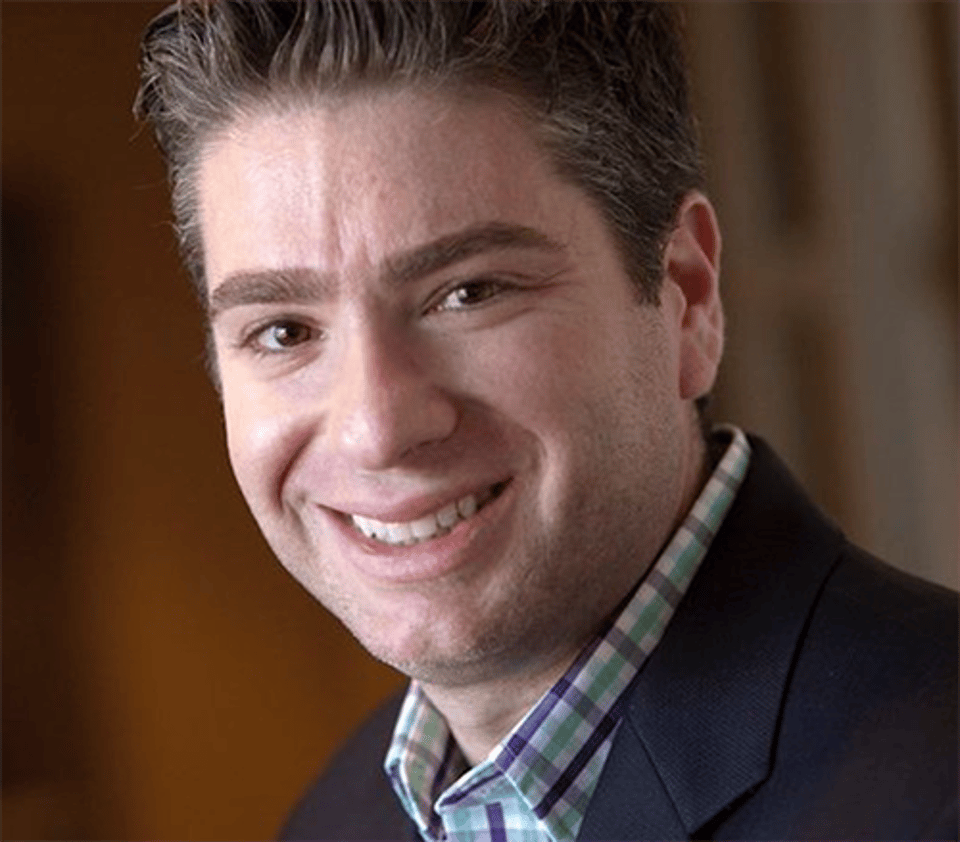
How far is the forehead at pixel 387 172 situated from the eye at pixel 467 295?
45 mm

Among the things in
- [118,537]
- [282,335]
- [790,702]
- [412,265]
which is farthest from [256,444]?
[118,537]

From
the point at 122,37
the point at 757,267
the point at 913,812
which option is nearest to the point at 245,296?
the point at 913,812

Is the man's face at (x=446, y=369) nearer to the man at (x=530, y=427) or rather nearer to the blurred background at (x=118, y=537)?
the man at (x=530, y=427)

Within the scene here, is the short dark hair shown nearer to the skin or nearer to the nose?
the skin

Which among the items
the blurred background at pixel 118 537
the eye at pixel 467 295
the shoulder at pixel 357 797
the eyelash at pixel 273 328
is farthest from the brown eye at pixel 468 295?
the blurred background at pixel 118 537

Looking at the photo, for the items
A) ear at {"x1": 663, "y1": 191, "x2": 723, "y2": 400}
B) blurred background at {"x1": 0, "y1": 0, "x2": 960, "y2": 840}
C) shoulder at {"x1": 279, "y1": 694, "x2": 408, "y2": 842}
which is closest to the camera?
ear at {"x1": 663, "y1": 191, "x2": 723, "y2": 400}

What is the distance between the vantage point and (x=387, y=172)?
1419 mm

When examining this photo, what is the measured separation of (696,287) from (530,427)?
0.78 feet

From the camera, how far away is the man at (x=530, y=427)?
1.42 m

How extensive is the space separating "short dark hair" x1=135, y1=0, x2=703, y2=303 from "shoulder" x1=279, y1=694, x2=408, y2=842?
535 mm

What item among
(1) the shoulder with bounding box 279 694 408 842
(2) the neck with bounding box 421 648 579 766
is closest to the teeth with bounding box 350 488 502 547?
(2) the neck with bounding box 421 648 579 766

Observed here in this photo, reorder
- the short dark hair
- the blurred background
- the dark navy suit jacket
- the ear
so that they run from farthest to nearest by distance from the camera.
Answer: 1. the blurred background
2. the ear
3. the short dark hair
4. the dark navy suit jacket

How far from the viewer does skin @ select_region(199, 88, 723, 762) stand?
1.42 m

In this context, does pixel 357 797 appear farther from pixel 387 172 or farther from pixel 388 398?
pixel 387 172
